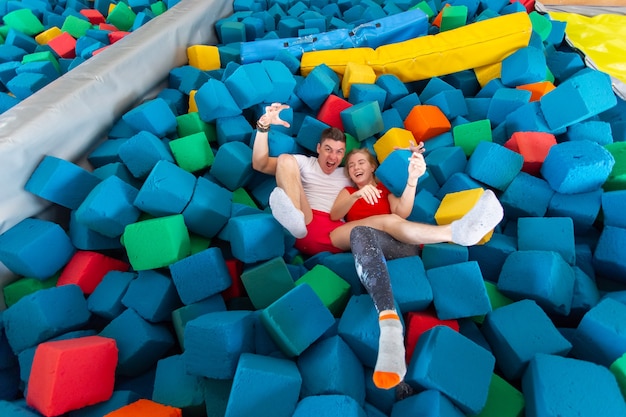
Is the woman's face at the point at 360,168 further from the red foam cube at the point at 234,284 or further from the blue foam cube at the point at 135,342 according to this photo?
the blue foam cube at the point at 135,342

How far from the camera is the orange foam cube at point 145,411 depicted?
100cm

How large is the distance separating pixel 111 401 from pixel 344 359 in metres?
0.65

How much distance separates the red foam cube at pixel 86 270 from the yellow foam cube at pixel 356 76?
1.45 meters

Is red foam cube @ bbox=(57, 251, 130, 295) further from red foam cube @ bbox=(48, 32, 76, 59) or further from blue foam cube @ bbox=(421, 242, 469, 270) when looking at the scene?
red foam cube @ bbox=(48, 32, 76, 59)

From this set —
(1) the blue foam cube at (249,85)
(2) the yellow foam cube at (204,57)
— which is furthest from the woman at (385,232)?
(2) the yellow foam cube at (204,57)

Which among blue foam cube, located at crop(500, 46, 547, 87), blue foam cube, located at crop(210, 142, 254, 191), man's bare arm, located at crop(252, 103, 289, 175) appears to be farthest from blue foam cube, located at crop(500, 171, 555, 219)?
blue foam cube, located at crop(210, 142, 254, 191)

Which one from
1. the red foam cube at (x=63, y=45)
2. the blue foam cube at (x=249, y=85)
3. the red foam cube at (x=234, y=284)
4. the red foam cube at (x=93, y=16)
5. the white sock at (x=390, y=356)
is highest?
the red foam cube at (x=93, y=16)

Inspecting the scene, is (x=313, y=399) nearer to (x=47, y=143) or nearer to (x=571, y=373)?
(x=571, y=373)

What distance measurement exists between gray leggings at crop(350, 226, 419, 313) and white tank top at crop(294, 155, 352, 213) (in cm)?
39

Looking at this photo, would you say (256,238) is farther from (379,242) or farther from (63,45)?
(63,45)

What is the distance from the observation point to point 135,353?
1279 millimetres

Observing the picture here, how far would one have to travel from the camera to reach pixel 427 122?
2.01m

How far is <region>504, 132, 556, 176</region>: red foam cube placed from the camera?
1.75 meters

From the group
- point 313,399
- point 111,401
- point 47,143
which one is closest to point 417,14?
point 47,143
